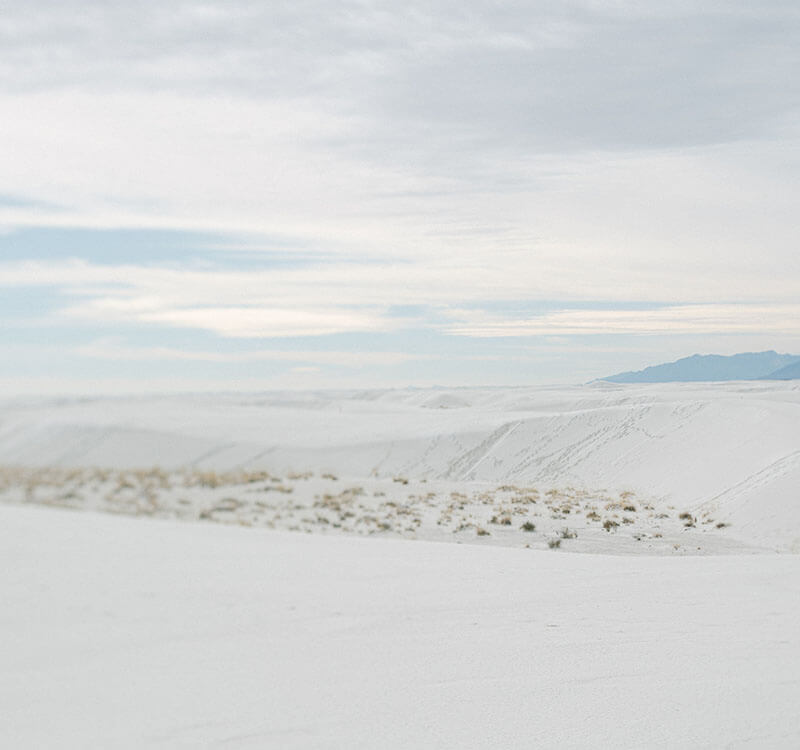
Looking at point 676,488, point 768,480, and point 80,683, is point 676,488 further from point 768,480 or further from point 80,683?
point 80,683

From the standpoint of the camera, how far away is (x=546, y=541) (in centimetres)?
862

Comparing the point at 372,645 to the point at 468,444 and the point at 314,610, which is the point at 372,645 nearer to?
the point at 314,610

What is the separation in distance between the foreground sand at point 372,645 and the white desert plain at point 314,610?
16 millimetres

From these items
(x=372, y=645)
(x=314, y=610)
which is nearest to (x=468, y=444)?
(x=314, y=610)

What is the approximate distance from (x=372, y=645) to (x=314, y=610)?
0.86 meters

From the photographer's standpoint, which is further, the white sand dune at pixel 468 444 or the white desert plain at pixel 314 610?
the white sand dune at pixel 468 444

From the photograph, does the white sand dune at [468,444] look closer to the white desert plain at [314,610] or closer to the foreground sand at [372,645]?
the white desert plain at [314,610]

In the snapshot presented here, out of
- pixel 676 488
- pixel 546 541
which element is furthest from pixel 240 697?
pixel 676 488

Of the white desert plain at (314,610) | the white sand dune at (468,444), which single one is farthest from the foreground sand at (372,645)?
the white sand dune at (468,444)

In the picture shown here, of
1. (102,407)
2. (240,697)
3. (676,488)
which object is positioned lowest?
(676,488)

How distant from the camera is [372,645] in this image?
4.03m

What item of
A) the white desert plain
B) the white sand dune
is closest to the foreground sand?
the white desert plain

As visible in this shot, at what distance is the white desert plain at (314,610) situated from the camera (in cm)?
298

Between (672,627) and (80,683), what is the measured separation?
9.66ft
